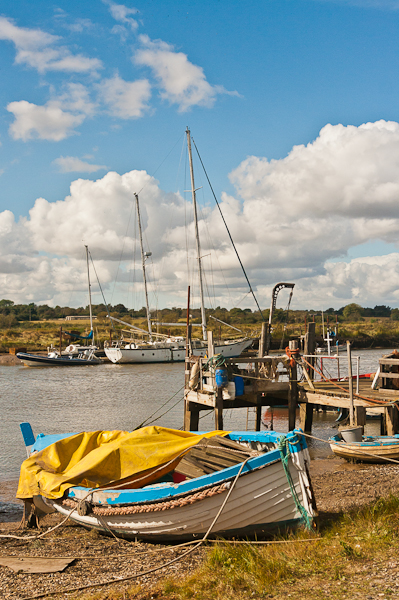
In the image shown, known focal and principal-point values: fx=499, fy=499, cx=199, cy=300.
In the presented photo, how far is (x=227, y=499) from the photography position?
7.02 meters

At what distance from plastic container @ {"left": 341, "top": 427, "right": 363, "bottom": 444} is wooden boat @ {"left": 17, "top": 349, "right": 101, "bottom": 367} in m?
50.1

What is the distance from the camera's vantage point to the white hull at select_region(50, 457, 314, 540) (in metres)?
7.16

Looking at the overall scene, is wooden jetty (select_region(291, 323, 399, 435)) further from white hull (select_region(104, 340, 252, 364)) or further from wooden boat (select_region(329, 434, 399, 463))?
white hull (select_region(104, 340, 252, 364))

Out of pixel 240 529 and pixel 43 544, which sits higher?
pixel 240 529

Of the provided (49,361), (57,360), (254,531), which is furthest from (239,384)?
(57,360)

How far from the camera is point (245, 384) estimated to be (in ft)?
49.5

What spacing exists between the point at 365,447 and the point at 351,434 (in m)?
0.43

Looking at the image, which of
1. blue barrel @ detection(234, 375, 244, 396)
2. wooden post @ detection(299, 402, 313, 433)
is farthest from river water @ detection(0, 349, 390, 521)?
blue barrel @ detection(234, 375, 244, 396)

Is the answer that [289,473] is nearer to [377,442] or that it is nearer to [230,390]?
[377,442]

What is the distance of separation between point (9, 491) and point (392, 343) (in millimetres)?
92377

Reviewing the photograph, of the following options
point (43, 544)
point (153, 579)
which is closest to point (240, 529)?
point (153, 579)

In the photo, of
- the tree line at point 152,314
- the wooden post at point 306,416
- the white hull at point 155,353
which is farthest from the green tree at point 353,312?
the wooden post at point 306,416

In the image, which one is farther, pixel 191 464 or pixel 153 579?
pixel 191 464

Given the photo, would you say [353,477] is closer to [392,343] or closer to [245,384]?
[245,384]
